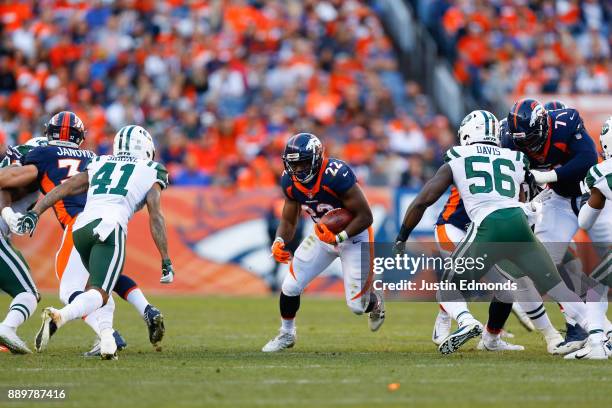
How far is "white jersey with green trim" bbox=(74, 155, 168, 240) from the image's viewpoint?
8578 mm

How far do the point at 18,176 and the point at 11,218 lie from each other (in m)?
0.55

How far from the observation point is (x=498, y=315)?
9.19 meters

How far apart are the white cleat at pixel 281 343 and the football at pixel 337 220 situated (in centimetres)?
102

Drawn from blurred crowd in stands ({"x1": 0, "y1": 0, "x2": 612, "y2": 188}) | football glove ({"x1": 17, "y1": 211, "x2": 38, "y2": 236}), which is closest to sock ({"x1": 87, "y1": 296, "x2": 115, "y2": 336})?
football glove ({"x1": 17, "y1": 211, "x2": 38, "y2": 236})

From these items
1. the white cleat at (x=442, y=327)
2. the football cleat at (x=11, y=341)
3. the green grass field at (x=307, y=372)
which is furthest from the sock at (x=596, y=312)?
the football cleat at (x=11, y=341)

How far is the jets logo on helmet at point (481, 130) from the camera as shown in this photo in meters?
8.82

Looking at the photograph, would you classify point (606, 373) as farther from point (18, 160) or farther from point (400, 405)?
point (18, 160)

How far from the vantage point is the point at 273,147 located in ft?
59.7

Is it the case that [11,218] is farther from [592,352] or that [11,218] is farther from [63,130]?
[592,352]

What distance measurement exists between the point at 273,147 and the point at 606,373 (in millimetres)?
11217

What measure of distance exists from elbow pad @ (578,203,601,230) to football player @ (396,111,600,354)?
1.64 ft

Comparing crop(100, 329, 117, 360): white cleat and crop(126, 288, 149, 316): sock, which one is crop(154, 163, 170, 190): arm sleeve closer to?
crop(126, 288, 149, 316): sock

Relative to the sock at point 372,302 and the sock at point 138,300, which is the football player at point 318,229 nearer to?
the sock at point 372,302

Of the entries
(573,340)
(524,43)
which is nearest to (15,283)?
(573,340)
